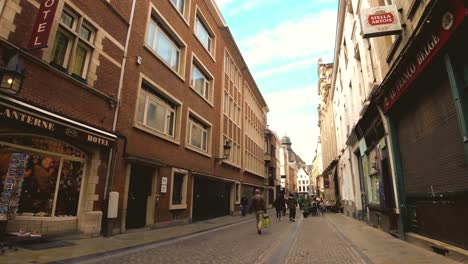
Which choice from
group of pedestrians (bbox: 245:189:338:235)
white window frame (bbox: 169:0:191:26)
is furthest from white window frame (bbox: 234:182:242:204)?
white window frame (bbox: 169:0:191:26)

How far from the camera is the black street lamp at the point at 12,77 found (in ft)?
19.4

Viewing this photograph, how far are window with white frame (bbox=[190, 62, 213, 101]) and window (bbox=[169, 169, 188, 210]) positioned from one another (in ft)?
17.9

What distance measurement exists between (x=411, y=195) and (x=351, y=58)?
396 inches

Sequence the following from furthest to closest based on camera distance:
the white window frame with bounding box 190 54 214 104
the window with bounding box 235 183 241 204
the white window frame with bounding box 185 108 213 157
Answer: the window with bounding box 235 183 241 204 → the white window frame with bounding box 190 54 214 104 → the white window frame with bounding box 185 108 213 157

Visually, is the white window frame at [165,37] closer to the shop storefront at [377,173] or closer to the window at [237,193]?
the shop storefront at [377,173]

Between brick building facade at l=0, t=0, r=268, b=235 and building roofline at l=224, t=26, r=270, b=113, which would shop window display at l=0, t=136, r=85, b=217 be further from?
building roofline at l=224, t=26, r=270, b=113

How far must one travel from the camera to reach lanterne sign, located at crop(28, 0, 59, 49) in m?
6.53

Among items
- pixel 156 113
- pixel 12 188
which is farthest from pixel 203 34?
pixel 12 188

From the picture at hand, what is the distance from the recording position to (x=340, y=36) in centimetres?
2048

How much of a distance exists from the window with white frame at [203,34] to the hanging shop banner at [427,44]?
42.9 ft

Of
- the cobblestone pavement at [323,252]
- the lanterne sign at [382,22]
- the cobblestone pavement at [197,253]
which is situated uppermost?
the lanterne sign at [382,22]

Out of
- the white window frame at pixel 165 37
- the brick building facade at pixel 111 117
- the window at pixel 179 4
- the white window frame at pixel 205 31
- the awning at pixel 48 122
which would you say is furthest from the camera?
the white window frame at pixel 205 31

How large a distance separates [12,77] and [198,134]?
1196 centimetres

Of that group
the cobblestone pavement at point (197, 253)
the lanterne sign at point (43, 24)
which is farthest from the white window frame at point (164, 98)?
the cobblestone pavement at point (197, 253)
